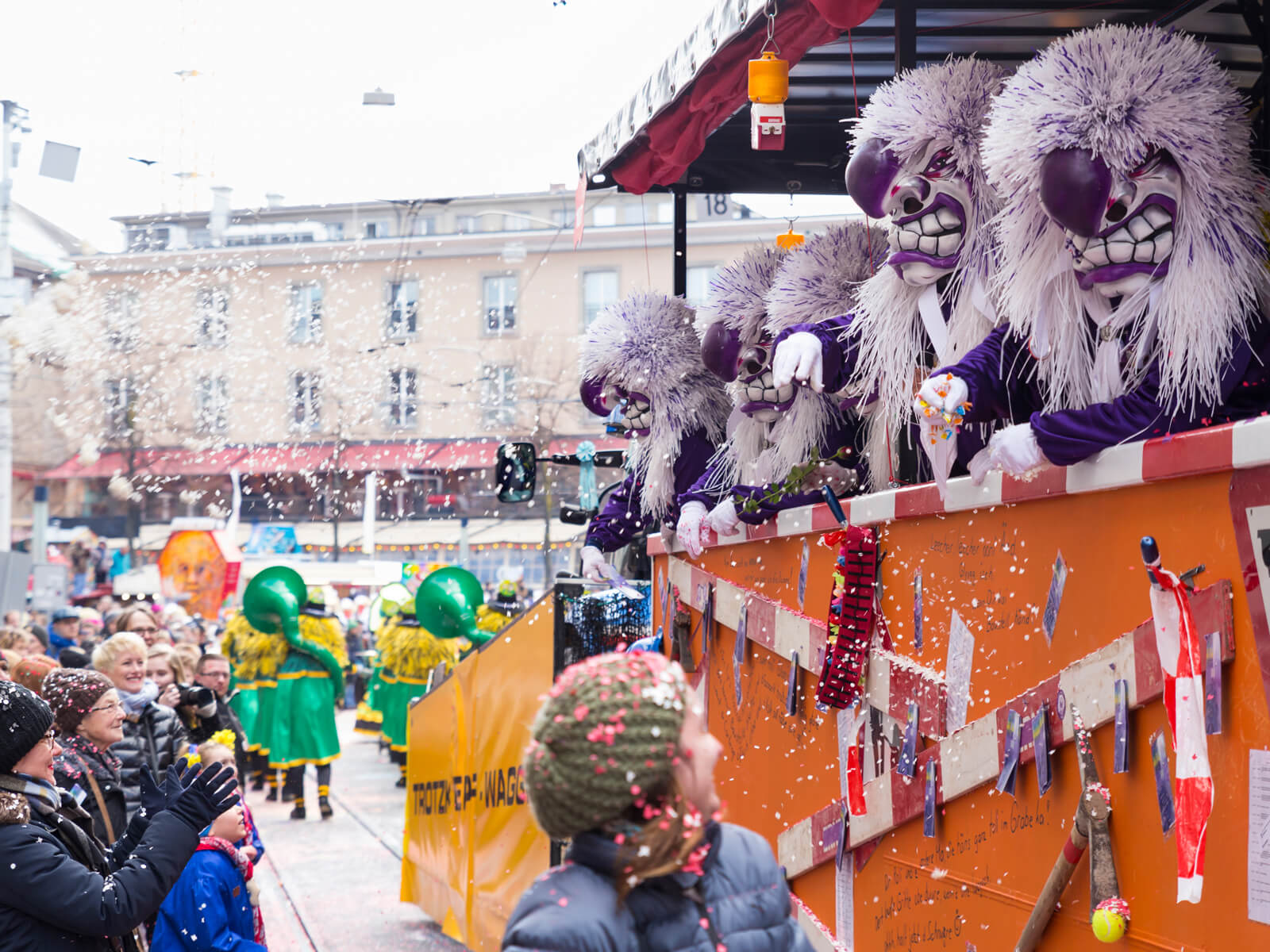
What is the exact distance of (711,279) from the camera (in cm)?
488

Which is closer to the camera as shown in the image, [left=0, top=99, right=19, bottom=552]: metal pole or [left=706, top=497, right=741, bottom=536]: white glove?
[left=706, top=497, right=741, bottom=536]: white glove

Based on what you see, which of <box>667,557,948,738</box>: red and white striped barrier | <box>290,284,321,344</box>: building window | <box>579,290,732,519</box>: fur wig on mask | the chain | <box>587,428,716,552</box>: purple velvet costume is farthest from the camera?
<box>290,284,321,344</box>: building window

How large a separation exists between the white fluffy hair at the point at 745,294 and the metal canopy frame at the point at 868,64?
0.57m

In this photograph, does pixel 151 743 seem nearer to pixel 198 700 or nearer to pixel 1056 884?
pixel 198 700

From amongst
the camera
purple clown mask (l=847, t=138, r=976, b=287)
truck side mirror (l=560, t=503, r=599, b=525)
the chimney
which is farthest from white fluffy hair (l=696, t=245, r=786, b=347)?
the chimney

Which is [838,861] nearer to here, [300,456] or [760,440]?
[760,440]

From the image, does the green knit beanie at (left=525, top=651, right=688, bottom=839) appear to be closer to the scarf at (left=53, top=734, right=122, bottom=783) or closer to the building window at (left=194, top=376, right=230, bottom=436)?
the scarf at (left=53, top=734, right=122, bottom=783)

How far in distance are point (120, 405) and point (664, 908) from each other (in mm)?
23441

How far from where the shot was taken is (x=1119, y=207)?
2.64 m

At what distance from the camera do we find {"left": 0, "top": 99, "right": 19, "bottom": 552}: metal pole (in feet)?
44.4

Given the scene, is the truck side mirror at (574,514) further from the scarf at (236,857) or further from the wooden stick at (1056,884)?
the wooden stick at (1056,884)

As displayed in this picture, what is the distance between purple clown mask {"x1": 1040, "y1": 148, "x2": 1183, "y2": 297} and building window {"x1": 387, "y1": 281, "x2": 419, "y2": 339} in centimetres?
2610

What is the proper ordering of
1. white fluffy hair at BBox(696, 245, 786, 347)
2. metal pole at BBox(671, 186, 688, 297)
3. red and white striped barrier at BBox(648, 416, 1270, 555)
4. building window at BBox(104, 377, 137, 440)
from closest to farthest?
red and white striped barrier at BBox(648, 416, 1270, 555), white fluffy hair at BBox(696, 245, 786, 347), metal pole at BBox(671, 186, 688, 297), building window at BBox(104, 377, 137, 440)

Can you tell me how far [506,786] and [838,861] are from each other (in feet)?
8.32
